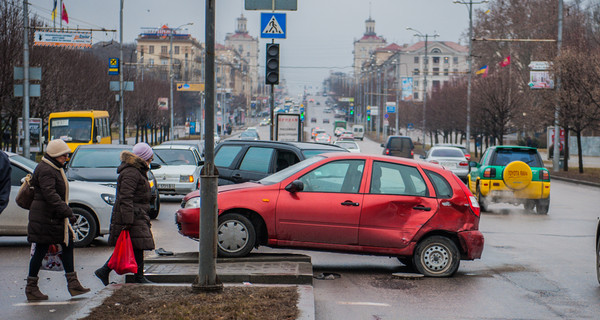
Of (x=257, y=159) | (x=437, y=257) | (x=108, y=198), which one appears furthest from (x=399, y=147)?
(x=437, y=257)

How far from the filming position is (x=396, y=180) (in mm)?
10641

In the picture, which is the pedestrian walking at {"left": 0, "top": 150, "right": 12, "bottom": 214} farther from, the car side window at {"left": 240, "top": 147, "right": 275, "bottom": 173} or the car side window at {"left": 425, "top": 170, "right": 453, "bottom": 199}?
the car side window at {"left": 240, "top": 147, "right": 275, "bottom": 173}

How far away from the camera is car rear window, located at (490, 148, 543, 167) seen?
20.6 m

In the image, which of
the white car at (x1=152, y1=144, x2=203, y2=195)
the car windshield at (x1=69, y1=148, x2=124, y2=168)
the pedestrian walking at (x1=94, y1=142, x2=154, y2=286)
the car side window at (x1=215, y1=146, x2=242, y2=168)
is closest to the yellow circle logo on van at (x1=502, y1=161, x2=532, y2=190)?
the car side window at (x1=215, y1=146, x2=242, y2=168)

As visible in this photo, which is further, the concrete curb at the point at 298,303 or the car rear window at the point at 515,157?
the car rear window at the point at 515,157

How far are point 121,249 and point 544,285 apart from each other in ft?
17.1

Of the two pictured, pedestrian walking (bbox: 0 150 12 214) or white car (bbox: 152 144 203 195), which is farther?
white car (bbox: 152 144 203 195)

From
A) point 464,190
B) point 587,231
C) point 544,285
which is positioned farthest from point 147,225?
point 587,231

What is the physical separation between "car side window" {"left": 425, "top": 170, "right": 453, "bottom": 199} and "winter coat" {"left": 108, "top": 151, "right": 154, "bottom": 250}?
387cm

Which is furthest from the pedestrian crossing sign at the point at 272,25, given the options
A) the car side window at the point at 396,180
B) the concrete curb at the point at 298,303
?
the concrete curb at the point at 298,303

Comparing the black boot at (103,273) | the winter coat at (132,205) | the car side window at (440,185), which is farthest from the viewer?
the car side window at (440,185)

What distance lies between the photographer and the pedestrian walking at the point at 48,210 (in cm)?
845

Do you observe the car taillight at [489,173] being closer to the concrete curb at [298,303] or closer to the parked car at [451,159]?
the parked car at [451,159]

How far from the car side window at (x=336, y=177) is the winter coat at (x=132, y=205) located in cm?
251
